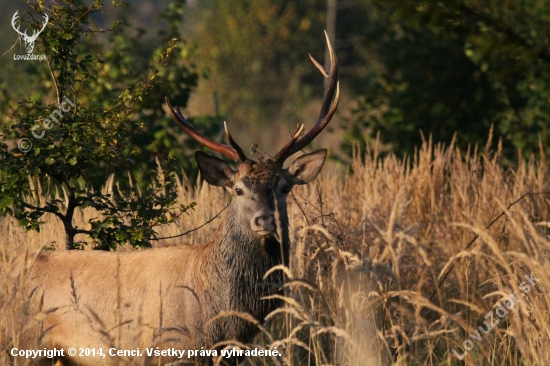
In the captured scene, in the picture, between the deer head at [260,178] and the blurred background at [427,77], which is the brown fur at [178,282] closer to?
the deer head at [260,178]

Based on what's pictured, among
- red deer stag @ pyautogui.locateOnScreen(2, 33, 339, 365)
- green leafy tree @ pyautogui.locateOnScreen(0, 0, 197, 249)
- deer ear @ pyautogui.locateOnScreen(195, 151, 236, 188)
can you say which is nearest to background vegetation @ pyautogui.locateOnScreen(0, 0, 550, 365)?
green leafy tree @ pyautogui.locateOnScreen(0, 0, 197, 249)

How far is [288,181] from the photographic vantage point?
5820 millimetres

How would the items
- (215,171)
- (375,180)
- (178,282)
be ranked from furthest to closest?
(375,180) < (215,171) < (178,282)

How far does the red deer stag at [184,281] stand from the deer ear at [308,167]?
24cm

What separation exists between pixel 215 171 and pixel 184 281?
89 centimetres

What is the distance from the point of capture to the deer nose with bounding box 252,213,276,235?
527 cm

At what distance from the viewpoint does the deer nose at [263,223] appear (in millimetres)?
5273

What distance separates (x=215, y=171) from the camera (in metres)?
6.02

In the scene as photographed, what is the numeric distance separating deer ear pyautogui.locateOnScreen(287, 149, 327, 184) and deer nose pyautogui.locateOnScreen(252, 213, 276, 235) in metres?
0.77

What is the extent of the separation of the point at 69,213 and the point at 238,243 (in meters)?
1.59

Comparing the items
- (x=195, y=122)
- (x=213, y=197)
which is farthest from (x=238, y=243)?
(x=195, y=122)
